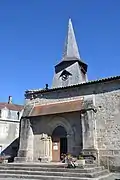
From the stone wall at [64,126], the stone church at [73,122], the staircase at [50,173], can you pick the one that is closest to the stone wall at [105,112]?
the stone church at [73,122]

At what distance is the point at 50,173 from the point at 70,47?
1459 centimetres

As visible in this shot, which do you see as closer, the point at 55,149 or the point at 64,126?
the point at 64,126

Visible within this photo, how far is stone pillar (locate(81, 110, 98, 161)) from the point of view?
1324cm

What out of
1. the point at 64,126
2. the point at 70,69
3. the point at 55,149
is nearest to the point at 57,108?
the point at 64,126

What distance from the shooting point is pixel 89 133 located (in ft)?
44.7

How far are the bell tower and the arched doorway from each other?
4881 millimetres

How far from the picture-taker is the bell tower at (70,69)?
1923 cm

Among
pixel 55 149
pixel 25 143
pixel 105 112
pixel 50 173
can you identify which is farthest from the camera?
pixel 55 149

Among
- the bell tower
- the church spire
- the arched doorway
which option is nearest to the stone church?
the arched doorway

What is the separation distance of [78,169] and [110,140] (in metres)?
4.04

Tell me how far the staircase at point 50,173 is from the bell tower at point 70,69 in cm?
909

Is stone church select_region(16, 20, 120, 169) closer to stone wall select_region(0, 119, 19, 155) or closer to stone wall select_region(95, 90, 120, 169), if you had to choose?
stone wall select_region(95, 90, 120, 169)

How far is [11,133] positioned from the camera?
90.8ft

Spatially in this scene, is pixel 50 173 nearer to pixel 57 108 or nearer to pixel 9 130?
pixel 57 108
